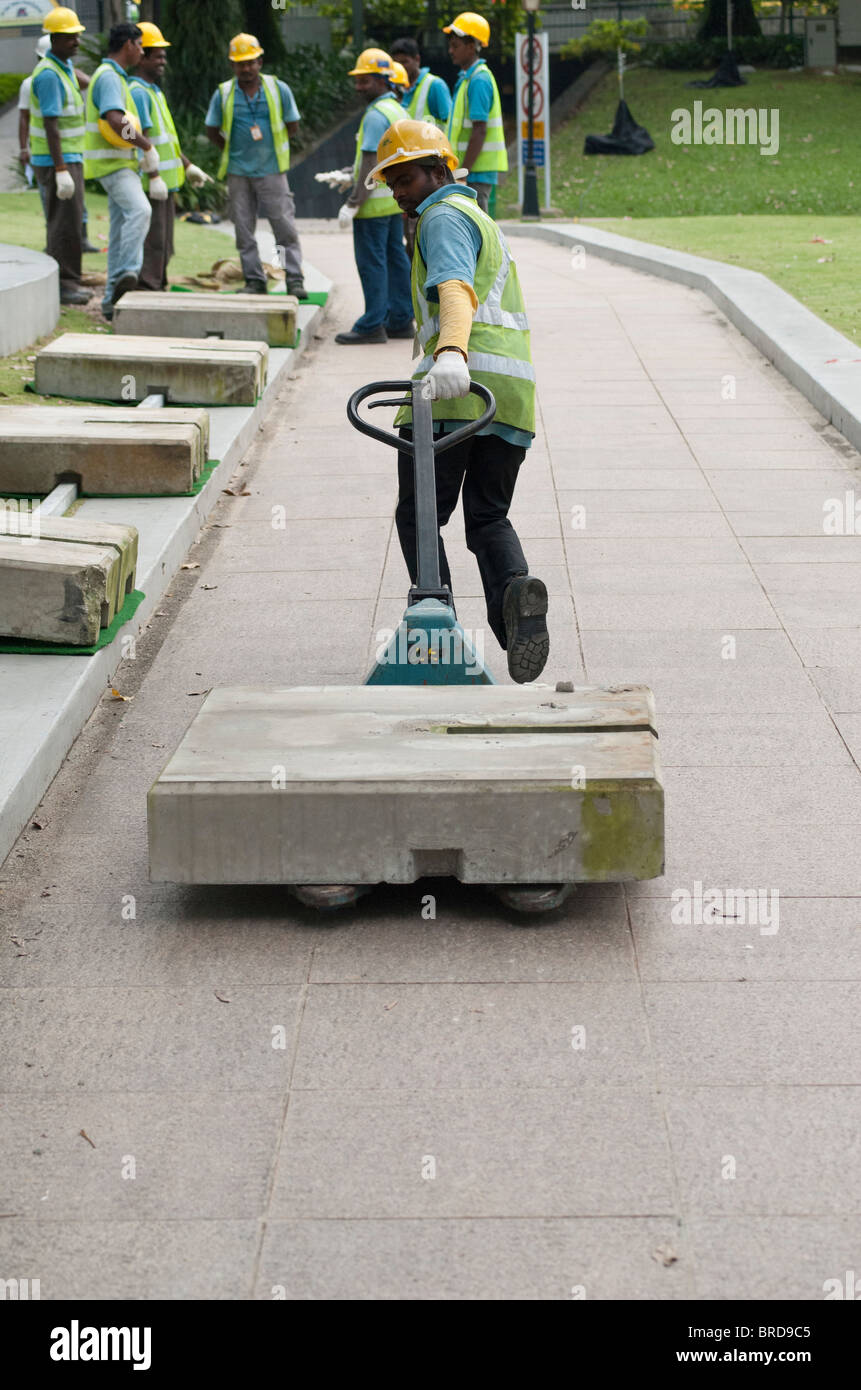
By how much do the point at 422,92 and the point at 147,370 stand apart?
15.2 ft

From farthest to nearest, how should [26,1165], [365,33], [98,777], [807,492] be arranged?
[365,33] < [807,492] < [98,777] < [26,1165]

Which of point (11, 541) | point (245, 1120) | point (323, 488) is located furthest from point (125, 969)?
point (323, 488)

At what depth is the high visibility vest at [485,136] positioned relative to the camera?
13102mm

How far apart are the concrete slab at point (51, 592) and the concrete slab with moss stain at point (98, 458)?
214cm

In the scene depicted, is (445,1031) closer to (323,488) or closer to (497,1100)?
(497,1100)

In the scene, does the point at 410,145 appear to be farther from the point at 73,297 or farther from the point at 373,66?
the point at 73,297

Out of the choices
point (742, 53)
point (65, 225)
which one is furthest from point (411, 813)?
point (742, 53)

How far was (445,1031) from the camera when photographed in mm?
3561

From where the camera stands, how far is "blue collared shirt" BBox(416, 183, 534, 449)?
4906mm

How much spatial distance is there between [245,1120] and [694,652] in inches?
129

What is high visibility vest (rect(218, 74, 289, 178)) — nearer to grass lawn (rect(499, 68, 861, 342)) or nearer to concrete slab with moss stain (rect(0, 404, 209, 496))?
grass lawn (rect(499, 68, 861, 342))

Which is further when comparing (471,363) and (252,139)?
(252,139)

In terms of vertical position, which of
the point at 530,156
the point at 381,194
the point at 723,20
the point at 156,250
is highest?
the point at 723,20

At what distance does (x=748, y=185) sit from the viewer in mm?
27406
